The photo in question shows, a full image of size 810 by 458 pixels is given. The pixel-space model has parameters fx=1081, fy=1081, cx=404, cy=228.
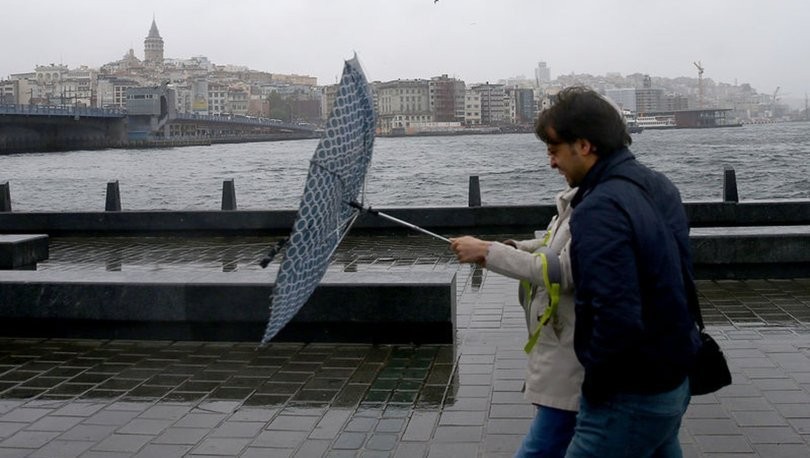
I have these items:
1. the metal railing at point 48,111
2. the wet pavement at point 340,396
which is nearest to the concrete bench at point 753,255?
the wet pavement at point 340,396

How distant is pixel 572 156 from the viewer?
117 inches

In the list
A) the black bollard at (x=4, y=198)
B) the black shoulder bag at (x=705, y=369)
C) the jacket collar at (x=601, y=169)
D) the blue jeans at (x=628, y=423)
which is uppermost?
the jacket collar at (x=601, y=169)

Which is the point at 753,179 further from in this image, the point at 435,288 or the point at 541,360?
the point at 541,360

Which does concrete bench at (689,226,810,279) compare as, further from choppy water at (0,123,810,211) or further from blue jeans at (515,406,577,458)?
choppy water at (0,123,810,211)

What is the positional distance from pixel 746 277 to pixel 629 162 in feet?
25.9

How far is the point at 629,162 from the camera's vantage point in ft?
9.49

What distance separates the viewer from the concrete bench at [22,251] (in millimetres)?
11359

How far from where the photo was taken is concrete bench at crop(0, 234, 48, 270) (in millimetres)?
11359

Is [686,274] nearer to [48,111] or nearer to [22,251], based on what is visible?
[22,251]

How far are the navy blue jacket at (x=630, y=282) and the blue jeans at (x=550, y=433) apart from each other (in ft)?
1.17

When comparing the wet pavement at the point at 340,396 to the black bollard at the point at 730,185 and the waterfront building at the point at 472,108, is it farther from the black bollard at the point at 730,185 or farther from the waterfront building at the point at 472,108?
the waterfront building at the point at 472,108

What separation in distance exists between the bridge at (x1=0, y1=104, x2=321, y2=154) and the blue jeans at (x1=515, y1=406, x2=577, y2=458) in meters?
84.0

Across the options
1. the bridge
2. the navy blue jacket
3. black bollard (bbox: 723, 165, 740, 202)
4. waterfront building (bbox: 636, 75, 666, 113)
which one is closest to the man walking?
the navy blue jacket

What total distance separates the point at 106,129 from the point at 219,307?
106 metres
